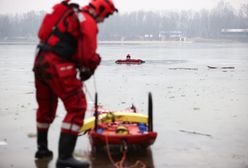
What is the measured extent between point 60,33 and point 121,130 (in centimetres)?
174

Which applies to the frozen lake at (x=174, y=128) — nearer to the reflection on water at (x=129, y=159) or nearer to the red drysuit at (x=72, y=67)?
the reflection on water at (x=129, y=159)

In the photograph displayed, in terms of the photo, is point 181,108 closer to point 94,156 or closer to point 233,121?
point 233,121

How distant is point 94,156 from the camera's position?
6023mm

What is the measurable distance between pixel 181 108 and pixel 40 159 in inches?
218

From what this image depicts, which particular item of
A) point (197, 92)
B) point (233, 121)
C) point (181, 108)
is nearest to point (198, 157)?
point (233, 121)

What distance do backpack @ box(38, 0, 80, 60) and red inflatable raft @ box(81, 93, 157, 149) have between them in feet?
4.18

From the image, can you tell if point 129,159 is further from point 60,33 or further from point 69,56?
point 60,33

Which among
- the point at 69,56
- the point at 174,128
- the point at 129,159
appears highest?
the point at 69,56

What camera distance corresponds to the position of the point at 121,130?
6.18 metres

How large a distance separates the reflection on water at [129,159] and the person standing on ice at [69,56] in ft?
1.58

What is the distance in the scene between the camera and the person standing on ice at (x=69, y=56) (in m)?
4.99

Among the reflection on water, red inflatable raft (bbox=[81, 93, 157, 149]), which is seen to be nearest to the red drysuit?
the reflection on water

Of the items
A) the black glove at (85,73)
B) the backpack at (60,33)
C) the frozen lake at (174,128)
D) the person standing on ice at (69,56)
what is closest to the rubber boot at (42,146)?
the frozen lake at (174,128)

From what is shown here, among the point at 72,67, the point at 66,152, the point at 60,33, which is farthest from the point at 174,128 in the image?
the point at 60,33
